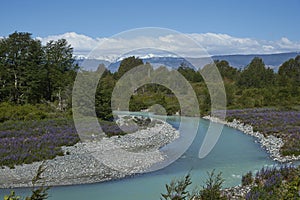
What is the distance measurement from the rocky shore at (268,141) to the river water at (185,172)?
43 cm

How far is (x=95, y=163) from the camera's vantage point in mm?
14781

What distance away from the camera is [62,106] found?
105 feet

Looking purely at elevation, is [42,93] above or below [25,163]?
above

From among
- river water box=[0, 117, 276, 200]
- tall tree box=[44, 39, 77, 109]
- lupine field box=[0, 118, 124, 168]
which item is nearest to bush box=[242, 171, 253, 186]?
river water box=[0, 117, 276, 200]

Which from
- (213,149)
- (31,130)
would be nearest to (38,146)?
(31,130)

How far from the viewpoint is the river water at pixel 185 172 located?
11.4m

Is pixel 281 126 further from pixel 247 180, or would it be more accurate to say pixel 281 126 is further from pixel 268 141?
pixel 247 180

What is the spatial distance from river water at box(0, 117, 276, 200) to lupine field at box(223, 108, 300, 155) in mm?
1629

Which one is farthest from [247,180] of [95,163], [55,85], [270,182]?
[55,85]

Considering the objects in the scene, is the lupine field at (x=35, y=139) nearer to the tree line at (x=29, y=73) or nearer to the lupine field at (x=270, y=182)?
the tree line at (x=29, y=73)

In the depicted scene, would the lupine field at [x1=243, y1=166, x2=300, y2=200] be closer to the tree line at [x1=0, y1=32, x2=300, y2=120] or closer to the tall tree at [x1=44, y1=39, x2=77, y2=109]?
the tree line at [x1=0, y1=32, x2=300, y2=120]

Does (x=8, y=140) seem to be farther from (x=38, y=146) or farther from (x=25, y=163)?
(x=25, y=163)

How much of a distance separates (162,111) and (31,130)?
2097 cm

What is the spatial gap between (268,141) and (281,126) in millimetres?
4754
